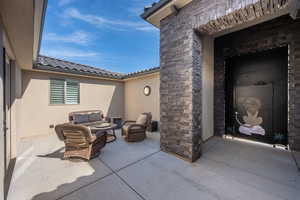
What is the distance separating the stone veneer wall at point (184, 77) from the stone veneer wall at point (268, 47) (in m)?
0.03

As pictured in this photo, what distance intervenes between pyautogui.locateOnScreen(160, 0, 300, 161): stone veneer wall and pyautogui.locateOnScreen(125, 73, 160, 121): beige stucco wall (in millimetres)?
2780

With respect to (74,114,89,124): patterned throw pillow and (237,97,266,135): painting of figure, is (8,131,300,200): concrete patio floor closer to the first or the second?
(237,97,266,135): painting of figure

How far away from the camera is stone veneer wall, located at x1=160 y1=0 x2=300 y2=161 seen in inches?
113

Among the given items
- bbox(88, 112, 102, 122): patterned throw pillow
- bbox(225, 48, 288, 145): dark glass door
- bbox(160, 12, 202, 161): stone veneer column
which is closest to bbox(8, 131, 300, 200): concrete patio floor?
bbox(160, 12, 202, 161): stone veneer column

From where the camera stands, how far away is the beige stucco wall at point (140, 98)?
251 inches

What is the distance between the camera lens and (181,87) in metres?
3.10

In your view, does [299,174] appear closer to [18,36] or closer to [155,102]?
[155,102]

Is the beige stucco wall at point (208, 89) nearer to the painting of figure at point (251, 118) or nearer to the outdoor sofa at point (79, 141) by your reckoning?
the painting of figure at point (251, 118)

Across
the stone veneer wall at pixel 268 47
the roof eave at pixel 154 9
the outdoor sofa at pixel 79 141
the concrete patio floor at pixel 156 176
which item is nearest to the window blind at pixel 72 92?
the concrete patio floor at pixel 156 176

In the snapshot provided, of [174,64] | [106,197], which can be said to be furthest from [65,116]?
[174,64]

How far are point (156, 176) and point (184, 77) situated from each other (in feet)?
7.50

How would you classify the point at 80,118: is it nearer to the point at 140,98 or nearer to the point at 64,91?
the point at 64,91

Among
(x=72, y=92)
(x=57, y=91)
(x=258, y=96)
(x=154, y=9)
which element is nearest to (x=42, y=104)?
(x=57, y=91)

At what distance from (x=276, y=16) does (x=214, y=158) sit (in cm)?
466
